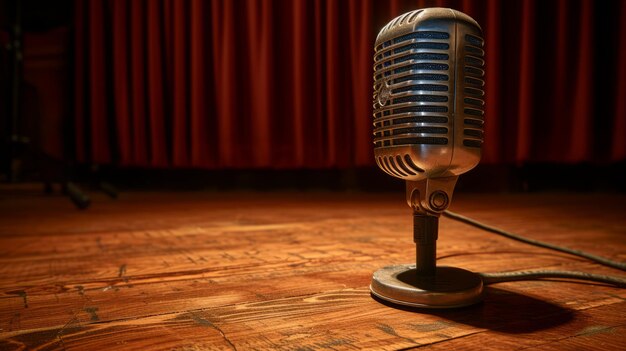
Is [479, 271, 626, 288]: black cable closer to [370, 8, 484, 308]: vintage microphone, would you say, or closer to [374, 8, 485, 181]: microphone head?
[370, 8, 484, 308]: vintage microphone

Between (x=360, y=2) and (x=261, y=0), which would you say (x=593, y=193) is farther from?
(x=261, y=0)

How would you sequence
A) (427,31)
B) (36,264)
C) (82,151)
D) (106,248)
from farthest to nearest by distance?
(82,151)
(106,248)
(36,264)
(427,31)

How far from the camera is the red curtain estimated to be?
6.88 feet

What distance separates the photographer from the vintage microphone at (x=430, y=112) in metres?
0.49

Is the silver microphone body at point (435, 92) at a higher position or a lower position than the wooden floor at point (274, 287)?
higher

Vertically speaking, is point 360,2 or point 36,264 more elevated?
point 360,2

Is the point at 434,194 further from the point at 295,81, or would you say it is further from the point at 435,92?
the point at 295,81

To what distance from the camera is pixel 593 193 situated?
215 centimetres

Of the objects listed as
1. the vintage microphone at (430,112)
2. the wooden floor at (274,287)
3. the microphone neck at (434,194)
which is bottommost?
the wooden floor at (274,287)

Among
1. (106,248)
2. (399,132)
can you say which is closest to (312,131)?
(106,248)

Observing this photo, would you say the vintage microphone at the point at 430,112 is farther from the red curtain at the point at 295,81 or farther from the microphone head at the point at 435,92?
the red curtain at the point at 295,81

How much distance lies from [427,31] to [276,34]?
6.67 ft

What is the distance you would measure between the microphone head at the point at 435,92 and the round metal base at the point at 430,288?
124mm

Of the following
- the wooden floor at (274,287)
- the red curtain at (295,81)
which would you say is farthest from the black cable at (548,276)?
the red curtain at (295,81)
